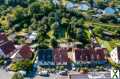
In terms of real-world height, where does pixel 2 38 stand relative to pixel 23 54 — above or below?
above

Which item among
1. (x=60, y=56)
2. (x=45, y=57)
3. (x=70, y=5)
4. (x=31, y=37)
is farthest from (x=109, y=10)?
(x=45, y=57)

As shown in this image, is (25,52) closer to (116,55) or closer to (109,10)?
(116,55)

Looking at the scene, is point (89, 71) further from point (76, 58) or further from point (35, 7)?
point (35, 7)

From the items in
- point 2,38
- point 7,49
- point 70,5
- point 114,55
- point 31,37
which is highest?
point 70,5

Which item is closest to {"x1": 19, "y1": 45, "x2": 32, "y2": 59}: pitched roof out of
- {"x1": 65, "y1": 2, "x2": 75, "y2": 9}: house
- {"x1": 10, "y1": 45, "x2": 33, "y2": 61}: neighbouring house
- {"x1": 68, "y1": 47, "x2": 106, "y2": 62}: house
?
{"x1": 10, "y1": 45, "x2": 33, "y2": 61}: neighbouring house

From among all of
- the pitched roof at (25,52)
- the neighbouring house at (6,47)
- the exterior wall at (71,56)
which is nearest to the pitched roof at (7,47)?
the neighbouring house at (6,47)

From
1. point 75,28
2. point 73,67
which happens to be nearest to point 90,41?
point 75,28

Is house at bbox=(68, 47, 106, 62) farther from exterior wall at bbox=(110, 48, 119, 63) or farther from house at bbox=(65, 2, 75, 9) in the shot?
house at bbox=(65, 2, 75, 9)
